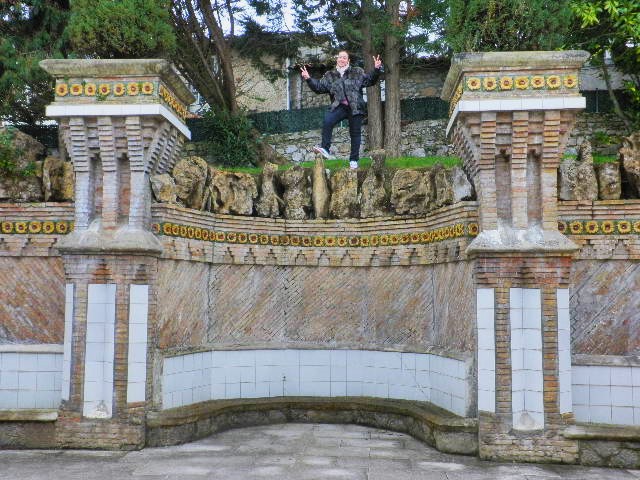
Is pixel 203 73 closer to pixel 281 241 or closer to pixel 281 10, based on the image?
pixel 281 10

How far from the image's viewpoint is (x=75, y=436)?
673cm

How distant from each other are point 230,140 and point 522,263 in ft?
30.7

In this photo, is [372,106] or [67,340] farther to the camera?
[372,106]

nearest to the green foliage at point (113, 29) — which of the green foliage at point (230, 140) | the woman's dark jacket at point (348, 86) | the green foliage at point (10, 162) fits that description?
the green foliage at point (10, 162)

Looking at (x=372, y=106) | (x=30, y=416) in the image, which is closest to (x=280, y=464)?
(x=30, y=416)

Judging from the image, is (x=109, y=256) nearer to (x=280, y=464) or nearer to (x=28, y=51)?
(x=280, y=464)

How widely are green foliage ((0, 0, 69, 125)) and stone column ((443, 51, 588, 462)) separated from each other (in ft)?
27.0

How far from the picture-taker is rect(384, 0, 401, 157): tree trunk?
14.9 meters

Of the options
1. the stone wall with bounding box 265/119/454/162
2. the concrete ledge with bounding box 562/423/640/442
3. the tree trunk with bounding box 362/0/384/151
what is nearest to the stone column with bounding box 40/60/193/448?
the concrete ledge with bounding box 562/423/640/442

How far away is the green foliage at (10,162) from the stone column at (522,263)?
5.16m

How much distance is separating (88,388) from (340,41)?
39.2ft

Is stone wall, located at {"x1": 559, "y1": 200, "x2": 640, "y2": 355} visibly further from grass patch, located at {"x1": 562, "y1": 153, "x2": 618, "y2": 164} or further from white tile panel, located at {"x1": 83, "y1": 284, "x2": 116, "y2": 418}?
white tile panel, located at {"x1": 83, "y1": 284, "x2": 116, "y2": 418}

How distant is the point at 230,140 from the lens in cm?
1442

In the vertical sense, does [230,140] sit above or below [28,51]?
below
